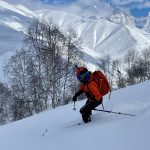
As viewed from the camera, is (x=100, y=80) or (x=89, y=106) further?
(x=89, y=106)

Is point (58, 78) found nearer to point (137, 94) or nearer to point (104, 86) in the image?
point (137, 94)

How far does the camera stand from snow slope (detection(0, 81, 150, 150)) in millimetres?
9922

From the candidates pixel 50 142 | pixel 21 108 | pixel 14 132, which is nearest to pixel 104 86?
pixel 50 142

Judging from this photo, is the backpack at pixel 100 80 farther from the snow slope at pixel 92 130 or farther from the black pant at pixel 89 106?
the snow slope at pixel 92 130

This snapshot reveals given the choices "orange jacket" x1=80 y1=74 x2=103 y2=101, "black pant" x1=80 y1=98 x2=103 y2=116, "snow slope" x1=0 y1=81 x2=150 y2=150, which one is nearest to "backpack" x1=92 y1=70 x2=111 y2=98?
"orange jacket" x1=80 y1=74 x2=103 y2=101

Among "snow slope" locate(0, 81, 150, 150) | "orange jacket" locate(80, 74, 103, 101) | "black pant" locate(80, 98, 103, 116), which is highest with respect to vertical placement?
"orange jacket" locate(80, 74, 103, 101)

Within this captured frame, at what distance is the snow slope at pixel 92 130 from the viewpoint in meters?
9.92

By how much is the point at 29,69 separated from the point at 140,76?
54174mm

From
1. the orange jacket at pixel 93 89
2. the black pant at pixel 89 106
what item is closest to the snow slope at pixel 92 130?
the black pant at pixel 89 106

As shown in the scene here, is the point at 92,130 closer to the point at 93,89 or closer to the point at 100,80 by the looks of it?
the point at 93,89

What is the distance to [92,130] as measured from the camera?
11.5 meters

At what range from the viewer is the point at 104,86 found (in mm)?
12477

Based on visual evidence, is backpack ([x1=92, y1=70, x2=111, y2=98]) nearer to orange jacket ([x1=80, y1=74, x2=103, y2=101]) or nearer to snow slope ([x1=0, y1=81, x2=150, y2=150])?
orange jacket ([x1=80, y1=74, x2=103, y2=101])

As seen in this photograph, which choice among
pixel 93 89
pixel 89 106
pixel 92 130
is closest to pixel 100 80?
pixel 93 89
